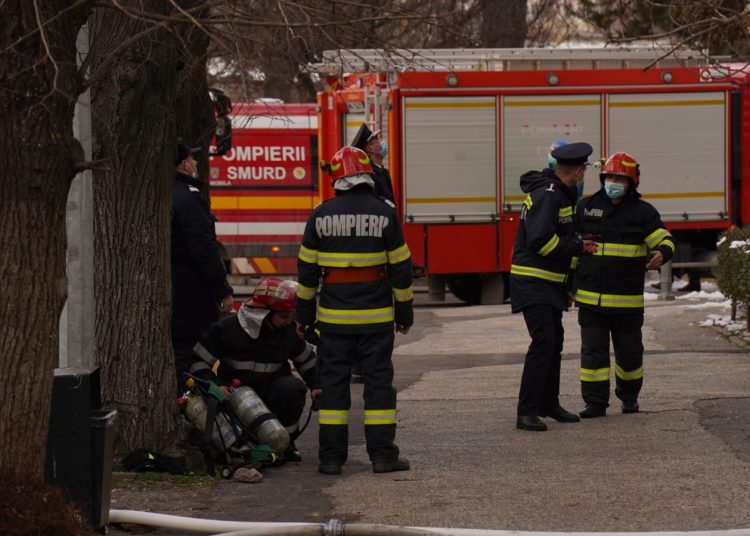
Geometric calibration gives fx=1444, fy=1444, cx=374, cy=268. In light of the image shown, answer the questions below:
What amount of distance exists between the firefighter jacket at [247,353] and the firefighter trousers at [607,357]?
1.97 metres

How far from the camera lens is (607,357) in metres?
8.99

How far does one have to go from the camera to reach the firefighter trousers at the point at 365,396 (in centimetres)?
735

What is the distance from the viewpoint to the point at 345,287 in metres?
7.41

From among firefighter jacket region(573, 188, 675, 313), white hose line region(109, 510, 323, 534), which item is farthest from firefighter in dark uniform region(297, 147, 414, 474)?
firefighter jacket region(573, 188, 675, 313)

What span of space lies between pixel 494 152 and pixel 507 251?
1251 mm

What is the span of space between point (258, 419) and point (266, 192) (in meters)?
12.6

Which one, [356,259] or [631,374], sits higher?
[356,259]

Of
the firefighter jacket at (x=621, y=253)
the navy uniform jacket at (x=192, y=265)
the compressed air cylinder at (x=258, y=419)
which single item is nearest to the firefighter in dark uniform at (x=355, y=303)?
the compressed air cylinder at (x=258, y=419)

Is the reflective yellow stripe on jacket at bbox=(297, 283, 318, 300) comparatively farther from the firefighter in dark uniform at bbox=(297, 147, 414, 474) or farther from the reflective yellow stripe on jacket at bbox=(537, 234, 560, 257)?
the reflective yellow stripe on jacket at bbox=(537, 234, 560, 257)

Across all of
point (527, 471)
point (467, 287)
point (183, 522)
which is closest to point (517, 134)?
point (467, 287)

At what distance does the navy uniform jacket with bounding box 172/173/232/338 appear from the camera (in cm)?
841

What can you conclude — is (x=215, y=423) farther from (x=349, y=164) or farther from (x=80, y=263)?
(x=349, y=164)

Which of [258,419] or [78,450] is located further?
[258,419]

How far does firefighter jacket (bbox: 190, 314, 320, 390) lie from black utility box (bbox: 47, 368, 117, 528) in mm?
1844
